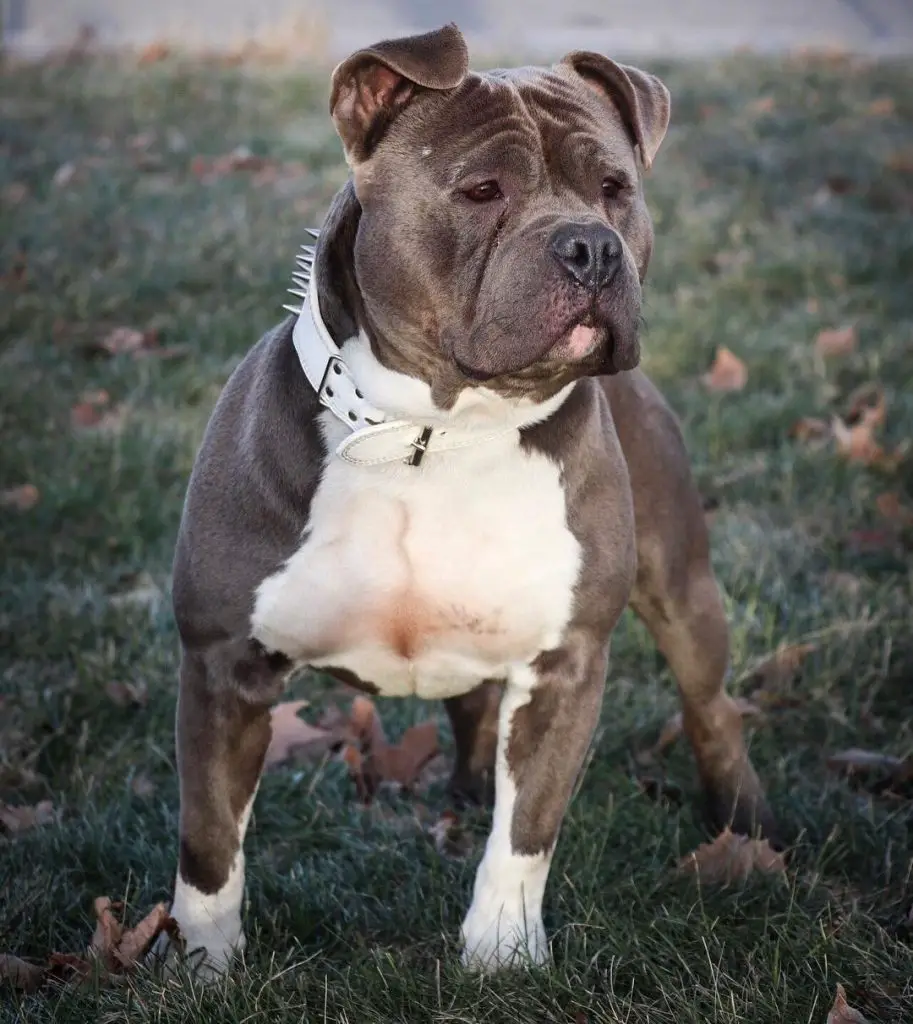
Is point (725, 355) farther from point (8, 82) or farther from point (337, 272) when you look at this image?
point (8, 82)

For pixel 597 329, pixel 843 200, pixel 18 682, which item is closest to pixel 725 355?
pixel 843 200

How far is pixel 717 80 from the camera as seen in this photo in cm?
999

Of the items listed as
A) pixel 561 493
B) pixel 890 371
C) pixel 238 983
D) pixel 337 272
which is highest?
pixel 337 272

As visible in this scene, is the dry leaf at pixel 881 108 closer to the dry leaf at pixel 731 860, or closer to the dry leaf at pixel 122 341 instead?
the dry leaf at pixel 122 341

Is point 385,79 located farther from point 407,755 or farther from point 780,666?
point 780,666

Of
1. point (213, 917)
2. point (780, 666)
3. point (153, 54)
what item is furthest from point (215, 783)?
point (153, 54)

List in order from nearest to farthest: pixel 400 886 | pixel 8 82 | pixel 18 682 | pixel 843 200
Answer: pixel 400 886, pixel 18 682, pixel 843 200, pixel 8 82

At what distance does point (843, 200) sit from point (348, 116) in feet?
19.8

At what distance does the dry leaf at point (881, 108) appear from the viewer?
9.54 meters

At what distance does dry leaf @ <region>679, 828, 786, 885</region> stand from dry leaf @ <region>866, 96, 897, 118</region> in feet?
23.3

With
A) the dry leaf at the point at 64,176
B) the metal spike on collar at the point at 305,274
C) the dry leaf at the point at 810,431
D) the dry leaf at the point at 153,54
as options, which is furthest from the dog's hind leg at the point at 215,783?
the dry leaf at the point at 153,54

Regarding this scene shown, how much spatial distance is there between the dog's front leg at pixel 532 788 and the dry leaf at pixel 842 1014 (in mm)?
595

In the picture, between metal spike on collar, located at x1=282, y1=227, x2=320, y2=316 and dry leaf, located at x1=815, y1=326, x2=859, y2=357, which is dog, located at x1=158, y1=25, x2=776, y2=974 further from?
dry leaf, located at x1=815, y1=326, x2=859, y2=357

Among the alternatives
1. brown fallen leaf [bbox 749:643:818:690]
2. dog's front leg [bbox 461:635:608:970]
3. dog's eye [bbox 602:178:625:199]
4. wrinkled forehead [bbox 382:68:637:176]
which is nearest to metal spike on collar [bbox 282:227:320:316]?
wrinkled forehead [bbox 382:68:637:176]
